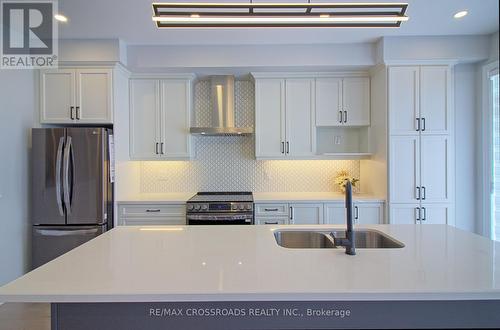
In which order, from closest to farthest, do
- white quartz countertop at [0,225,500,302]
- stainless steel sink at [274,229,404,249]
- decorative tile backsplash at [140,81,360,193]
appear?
white quartz countertop at [0,225,500,302] → stainless steel sink at [274,229,404,249] → decorative tile backsplash at [140,81,360,193]

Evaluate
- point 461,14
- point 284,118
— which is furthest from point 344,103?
point 461,14

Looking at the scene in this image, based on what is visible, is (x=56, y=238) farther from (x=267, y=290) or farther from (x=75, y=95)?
(x=267, y=290)

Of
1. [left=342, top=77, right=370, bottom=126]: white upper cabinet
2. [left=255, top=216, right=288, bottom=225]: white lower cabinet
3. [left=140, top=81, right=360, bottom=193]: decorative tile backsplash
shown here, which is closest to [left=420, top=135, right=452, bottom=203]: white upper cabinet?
[left=342, top=77, right=370, bottom=126]: white upper cabinet

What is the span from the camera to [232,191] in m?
4.01

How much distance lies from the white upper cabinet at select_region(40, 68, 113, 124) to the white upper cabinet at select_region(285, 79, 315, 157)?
2.05 meters

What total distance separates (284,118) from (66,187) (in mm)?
2514

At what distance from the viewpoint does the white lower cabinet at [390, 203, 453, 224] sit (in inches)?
129

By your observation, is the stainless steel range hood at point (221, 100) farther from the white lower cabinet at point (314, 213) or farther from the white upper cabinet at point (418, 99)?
the white upper cabinet at point (418, 99)

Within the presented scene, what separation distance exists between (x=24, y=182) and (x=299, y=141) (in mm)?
3055

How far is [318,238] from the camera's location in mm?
2057

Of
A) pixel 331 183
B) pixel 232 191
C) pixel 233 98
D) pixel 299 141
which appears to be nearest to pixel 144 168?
pixel 232 191

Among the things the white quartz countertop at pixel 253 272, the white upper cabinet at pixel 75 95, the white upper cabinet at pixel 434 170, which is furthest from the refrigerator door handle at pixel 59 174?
the white upper cabinet at pixel 434 170

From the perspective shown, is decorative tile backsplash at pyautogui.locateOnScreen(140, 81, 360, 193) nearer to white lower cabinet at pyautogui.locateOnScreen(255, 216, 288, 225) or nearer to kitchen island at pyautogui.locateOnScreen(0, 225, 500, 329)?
white lower cabinet at pyautogui.locateOnScreen(255, 216, 288, 225)

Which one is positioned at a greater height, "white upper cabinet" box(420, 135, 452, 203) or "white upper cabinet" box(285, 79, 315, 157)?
"white upper cabinet" box(285, 79, 315, 157)
